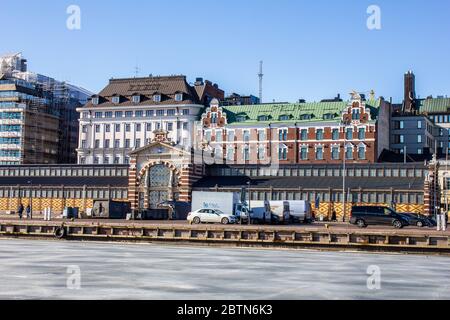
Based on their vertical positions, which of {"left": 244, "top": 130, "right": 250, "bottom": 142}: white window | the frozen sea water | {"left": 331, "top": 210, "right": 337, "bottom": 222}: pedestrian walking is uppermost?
{"left": 244, "top": 130, "right": 250, "bottom": 142}: white window

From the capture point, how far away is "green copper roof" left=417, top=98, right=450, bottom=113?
161500mm

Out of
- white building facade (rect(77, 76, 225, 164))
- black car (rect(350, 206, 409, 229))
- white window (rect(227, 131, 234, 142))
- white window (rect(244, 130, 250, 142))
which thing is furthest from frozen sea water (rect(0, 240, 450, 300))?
white building facade (rect(77, 76, 225, 164))

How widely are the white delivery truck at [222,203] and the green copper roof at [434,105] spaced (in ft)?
324

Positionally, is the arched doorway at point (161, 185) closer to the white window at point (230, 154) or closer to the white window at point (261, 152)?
the white window at point (230, 154)

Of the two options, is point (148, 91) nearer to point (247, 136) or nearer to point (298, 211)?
point (247, 136)

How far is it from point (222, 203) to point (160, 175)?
28.4 m

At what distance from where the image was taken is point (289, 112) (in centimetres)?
13038

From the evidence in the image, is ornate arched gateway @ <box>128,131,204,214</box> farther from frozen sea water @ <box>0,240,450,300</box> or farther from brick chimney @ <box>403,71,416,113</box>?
brick chimney @ <box>403,71,416,113</box>

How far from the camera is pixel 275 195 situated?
99438 millimetres

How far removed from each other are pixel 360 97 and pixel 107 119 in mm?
56484

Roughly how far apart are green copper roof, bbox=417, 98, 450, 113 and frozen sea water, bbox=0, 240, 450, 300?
127 meters
